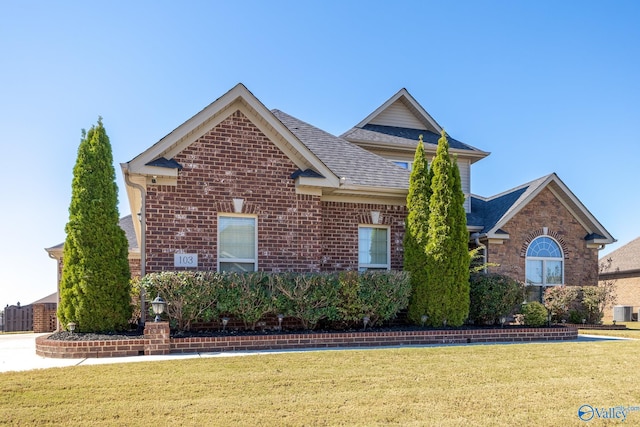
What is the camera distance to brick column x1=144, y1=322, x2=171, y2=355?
8773mm

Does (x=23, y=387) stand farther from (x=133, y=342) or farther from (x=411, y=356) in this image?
(x=411, y=356)

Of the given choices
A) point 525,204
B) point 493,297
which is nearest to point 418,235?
point 493,297

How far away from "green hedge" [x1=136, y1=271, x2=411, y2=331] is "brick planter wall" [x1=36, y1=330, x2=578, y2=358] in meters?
0.63

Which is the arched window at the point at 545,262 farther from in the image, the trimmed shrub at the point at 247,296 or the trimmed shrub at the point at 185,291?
the trimmed shrub at the point at 185,291

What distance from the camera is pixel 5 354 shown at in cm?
937

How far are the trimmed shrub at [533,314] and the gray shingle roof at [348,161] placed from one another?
419 cm

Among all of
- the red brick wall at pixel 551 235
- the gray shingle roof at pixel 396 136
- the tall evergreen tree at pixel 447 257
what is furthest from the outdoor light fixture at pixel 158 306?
the red brick wall at pixel 551 235

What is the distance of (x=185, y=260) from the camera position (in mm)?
10633

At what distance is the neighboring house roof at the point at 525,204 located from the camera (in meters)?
16.5

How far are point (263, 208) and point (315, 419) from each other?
687cm

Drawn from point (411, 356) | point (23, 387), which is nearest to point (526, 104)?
point (411, 356)

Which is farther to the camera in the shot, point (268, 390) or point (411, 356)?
point (411, 356)

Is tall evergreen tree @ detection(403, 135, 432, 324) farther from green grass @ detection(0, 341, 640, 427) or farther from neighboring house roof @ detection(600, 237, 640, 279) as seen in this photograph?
neighboring house roof @ detection(600, 237, 640, 279)

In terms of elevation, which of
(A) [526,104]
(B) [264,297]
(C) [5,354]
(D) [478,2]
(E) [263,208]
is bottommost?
(C) [5,354]
